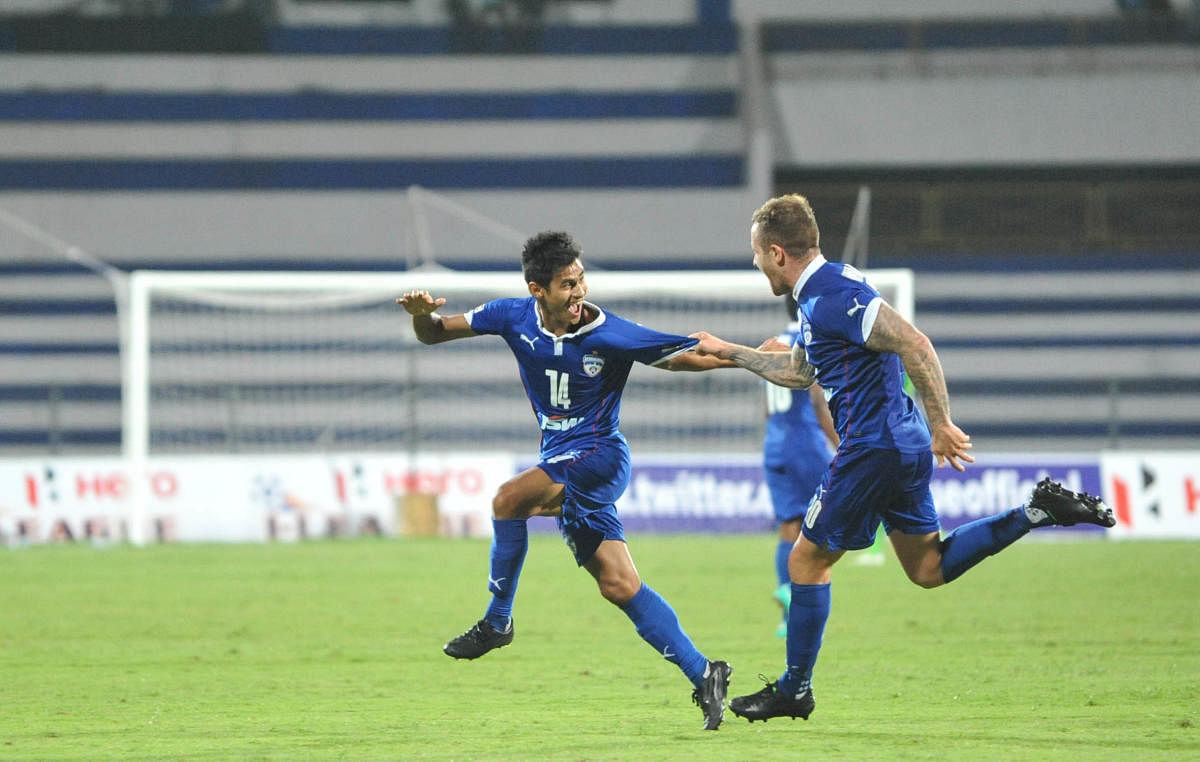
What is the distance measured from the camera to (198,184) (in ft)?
92.5

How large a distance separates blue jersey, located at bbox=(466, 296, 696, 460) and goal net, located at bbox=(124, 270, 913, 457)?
38.2 feet

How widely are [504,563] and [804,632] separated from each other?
4.23ft

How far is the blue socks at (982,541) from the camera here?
553 centimetres

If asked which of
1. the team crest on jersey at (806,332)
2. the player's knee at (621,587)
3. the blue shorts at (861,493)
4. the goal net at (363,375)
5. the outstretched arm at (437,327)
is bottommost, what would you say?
the player's knee at (621,587)

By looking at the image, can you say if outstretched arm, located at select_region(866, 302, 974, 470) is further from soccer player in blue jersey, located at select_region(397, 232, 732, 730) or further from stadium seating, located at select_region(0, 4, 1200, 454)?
stadium seating, located at select_region(0, 4, 1200, 454)

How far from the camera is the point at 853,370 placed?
17.6ft

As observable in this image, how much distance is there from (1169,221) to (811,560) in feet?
84.2

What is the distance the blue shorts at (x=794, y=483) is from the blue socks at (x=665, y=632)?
10.8 feet

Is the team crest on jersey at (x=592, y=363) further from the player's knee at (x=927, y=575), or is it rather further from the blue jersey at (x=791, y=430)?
the blue jersey at (x=791, y=430)

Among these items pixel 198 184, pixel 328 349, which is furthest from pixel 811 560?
pixel 198 184

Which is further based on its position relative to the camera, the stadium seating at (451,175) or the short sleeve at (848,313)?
the stadium seating at (451,175)

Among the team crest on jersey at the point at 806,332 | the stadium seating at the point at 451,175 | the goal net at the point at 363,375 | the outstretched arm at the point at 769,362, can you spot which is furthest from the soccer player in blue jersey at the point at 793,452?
the stadium seating at the point at 451,175

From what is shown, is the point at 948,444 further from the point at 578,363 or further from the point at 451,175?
the point at 451,175

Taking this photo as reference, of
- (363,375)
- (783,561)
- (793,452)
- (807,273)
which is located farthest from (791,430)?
(363,375)
